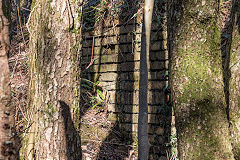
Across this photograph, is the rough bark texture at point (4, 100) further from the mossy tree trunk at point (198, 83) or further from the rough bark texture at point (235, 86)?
the rough bark texture at point (235, 86)

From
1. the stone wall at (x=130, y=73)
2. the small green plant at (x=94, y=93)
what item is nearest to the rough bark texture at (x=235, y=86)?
the stone wall at (x=130, y=73)

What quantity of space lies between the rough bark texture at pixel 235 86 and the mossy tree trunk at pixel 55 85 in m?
1.62

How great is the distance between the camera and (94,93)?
207 inches

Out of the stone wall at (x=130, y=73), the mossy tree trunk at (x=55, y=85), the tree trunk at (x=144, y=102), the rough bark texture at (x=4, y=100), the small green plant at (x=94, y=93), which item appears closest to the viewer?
the rough bark texture at (x=4, y=100)

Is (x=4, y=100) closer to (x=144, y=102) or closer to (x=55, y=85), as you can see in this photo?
(x=55, y=85)

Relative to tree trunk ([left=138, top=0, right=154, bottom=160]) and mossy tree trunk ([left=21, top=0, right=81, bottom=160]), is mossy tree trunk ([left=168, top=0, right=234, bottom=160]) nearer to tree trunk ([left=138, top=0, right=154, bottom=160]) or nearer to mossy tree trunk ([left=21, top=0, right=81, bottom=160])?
tree trunk ([left=138, top=0, right=154, bottom=160])

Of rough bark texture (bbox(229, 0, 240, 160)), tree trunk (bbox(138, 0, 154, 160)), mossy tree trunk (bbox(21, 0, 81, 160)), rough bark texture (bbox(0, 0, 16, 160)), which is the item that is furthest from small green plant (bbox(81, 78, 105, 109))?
rough bark texture (bbox(0, 0, 16, 160))

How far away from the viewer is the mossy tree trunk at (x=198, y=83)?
78.5 inches

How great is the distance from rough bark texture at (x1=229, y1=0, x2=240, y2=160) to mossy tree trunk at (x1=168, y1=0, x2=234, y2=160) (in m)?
0.06

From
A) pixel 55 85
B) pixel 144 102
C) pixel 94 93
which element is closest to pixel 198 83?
pixel 144 102

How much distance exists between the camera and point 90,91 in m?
5.32

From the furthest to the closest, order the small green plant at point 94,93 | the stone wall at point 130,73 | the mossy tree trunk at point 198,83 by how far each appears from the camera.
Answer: the small green plant at point 94,93 < the stone wall at point 130,73 < the mossy tree trunk at point 198,83

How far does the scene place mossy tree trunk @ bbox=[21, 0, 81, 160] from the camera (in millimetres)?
2631

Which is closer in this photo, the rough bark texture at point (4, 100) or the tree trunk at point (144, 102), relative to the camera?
the rough bark texture at point (4, 100)
